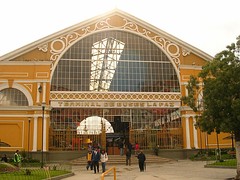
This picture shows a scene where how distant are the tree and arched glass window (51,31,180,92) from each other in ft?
61.7

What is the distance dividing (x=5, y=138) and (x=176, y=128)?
17846 mm

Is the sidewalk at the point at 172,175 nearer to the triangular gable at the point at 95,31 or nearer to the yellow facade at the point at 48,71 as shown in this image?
the yellow facade at the point at 48,71

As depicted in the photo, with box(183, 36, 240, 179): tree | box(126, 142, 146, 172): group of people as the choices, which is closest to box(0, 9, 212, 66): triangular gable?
box(126, 142, 146, 172): group of people

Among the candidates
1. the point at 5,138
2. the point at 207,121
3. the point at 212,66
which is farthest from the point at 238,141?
the point at 5,138

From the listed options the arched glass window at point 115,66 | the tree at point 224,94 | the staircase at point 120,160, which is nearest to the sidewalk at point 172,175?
the tree at point 224,94

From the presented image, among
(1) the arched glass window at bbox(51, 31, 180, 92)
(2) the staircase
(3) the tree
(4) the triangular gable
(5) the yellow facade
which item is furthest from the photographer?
(1) the arched glass window at bbox(51, 31, 180, 92)

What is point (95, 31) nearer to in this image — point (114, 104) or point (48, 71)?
point (48, 71)

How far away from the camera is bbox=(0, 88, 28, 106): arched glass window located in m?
32.3

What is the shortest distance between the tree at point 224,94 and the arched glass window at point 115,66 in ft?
61.7

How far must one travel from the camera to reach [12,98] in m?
32.4

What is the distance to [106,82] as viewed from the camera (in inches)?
1357

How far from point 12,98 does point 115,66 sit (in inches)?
456

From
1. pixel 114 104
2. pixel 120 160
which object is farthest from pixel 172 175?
pixel 114 104

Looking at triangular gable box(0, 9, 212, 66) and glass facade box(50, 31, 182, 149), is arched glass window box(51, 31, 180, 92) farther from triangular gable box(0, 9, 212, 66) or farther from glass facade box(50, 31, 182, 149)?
triangular gable box(0, 9, 212, 66)
